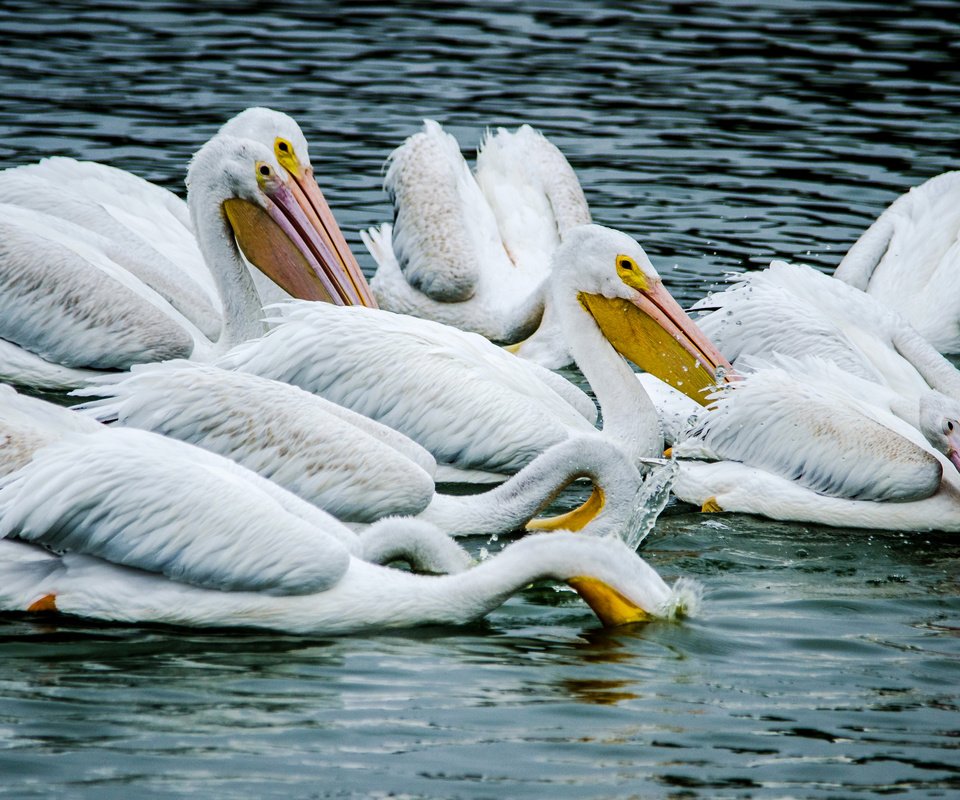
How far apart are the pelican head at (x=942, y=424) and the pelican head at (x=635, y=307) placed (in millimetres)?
758

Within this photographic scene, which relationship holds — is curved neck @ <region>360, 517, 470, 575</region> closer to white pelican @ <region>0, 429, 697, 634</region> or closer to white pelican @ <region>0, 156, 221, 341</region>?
white pelican @ <region>0, 429, 697, 634</region>

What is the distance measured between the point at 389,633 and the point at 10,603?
40.3 inches

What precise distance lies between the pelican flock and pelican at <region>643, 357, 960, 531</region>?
0.01 m

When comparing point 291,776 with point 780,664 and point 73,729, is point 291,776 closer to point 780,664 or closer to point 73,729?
point 73,729

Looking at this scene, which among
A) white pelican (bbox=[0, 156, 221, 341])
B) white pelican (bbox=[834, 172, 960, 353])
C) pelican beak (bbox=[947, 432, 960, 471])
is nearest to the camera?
pelican beak (bbox=[947, 432, 960, 471])

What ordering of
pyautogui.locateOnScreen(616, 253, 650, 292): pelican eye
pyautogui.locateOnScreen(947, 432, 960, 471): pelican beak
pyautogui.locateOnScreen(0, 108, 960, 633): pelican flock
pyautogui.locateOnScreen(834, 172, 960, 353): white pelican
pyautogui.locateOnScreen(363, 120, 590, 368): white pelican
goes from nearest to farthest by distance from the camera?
pyautogui.locateOnScreen(0, 108, 960, 633): pelican flock → pyautogui.locateOnScreen(947, 432, 960, 471): pelican beak → pyautogui.locateOnScreen(616, 253, 650, 292): pelican eye → pyautogui.locateOnScreen(834, 172, 960, 353): white pelican → pyautogui.locateOnScreen(363, 120, 590, 368): white pelican

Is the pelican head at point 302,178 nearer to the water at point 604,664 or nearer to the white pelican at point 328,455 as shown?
the water at point 604,664

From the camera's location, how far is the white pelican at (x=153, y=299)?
23.0ft

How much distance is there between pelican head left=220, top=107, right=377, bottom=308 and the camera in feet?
23.6

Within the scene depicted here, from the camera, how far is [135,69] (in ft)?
42.8

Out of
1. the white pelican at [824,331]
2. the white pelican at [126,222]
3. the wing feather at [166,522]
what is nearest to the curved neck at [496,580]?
the wing feather at [166,522]

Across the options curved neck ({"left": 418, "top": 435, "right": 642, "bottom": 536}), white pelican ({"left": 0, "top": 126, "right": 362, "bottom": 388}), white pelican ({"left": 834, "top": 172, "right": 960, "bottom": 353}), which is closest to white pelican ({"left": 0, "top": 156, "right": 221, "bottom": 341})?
white pelican ({"left": 0, "top": 126, "right": 362, "bottom": 388})

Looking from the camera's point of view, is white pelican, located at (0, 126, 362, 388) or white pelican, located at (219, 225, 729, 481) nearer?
white pelican, located at (219, 225, 729, 481)

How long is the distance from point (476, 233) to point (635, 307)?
9.21 feet
